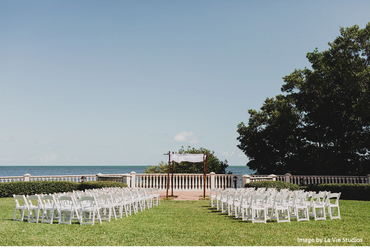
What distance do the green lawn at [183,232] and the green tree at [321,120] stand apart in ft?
47.5

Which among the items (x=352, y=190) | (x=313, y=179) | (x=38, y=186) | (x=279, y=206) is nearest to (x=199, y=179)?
(x=313, y=179)

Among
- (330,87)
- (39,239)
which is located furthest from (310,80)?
(39,239)

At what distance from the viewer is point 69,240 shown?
7.05m

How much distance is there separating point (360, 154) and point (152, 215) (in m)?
19.4

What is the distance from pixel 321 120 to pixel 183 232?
19480 mm

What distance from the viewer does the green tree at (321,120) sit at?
22203mm

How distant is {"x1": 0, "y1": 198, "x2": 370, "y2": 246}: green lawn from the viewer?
6957 mm

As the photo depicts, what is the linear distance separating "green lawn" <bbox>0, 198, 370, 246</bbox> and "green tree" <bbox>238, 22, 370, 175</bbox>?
47.5ft

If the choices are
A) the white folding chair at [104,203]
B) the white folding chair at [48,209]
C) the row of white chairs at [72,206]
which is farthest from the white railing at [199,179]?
the white folding chair at [48,209]

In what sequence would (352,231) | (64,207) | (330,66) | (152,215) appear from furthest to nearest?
(330,66), (152,215), (64,207), (352,231)

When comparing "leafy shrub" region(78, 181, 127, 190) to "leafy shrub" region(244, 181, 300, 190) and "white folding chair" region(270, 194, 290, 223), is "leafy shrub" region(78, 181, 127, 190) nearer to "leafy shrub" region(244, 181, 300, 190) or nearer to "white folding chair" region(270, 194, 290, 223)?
"leafy shrub" region(244, 181, 300, 190)

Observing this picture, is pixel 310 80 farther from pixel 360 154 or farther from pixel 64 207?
pixel 64 207

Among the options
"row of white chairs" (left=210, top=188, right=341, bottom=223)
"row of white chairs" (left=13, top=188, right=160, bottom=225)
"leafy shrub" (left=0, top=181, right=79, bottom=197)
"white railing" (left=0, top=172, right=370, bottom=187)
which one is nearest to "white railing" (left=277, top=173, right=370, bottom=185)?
"white railing" (left=0, top=172, right=370, bottom=187)

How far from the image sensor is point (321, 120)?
24.0m
